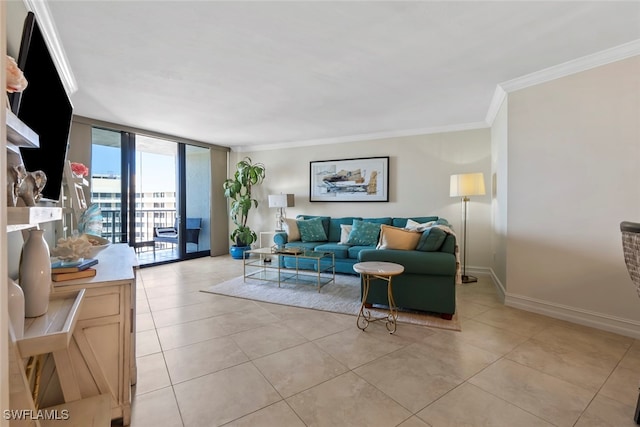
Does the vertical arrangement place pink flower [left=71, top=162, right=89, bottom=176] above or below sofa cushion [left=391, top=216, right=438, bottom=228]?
above

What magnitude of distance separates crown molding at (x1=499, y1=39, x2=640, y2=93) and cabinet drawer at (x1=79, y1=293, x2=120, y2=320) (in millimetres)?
3889

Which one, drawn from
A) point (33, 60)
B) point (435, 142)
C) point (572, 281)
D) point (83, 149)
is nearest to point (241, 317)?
point (33, 60)

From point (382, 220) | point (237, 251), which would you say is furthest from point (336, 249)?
point (237, 251)

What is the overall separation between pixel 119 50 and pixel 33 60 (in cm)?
129

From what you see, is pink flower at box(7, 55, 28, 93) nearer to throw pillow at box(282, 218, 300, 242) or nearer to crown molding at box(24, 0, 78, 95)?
crown molding at box(24, 0, 78, 95)

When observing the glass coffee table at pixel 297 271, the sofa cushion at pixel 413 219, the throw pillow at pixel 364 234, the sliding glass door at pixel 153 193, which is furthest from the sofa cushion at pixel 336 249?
the sliding glass door at pixel 153 193

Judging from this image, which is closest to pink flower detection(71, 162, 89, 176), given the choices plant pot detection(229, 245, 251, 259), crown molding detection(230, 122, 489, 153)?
plant pot detection(229, 245, 251, 259)

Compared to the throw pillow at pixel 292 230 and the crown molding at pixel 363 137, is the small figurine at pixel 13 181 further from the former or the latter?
the crown molding at pixel 363 137

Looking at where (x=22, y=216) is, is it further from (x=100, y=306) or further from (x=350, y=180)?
(x=350, y=180)

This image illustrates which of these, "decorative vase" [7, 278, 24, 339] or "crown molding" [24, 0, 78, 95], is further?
"crown molding" [24, 0, 78, 95]

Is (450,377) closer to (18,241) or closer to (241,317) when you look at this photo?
(241,317)

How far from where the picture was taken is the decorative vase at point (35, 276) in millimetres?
1075

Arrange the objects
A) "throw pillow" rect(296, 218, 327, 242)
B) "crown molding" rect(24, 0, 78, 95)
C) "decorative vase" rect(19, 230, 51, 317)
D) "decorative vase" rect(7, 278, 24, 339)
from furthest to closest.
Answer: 1. "throw pillow" rect(296, 218, 327, 242)
2. "crown molding" rect(24, 0, 78, 95)
3. "decorative vase" rect(19, 230, 51, 317)
4. "decorative vase" rect(7, 278, 24, 339)

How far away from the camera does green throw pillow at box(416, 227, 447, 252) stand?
284 centimetres
